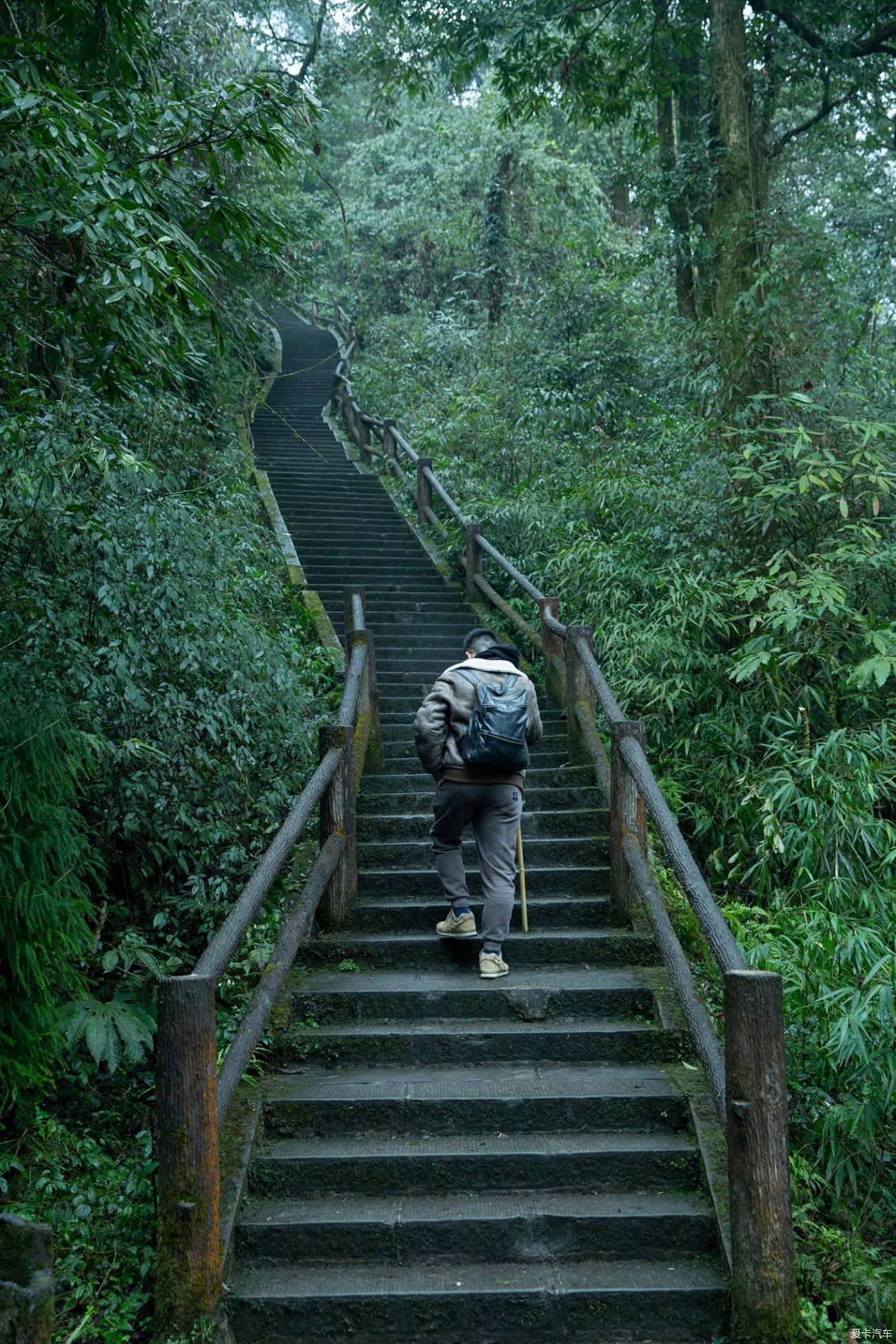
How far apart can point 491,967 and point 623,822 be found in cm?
102

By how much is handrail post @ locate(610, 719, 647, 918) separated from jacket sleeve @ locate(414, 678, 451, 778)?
0.86 meters

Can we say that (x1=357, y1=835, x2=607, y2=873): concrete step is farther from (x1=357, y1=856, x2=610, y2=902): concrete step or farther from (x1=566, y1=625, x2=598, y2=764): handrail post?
(x1=566, y1=625, x2=598, y2=764): handrail post

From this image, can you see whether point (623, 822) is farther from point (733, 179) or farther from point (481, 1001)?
point (733, 179)

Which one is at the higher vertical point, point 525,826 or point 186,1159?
point 525,826

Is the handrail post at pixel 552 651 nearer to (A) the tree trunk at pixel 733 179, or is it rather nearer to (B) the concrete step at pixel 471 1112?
(A) the tree trunk at pixel 733 179

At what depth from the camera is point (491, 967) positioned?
16.2 ft

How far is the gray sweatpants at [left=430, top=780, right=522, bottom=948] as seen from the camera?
4.97 metres

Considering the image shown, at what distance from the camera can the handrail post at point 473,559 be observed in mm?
10820

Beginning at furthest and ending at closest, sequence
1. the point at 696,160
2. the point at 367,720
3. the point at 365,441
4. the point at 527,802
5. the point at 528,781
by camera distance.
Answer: the point at 365,441 < the point at 696,160 < the point at 367,720 < the point at 528,781 < the point at 527,802

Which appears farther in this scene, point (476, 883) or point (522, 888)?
point (476, 883)

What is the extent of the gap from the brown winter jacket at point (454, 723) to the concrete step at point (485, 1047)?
44.3 inches

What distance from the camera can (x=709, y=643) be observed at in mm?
7875

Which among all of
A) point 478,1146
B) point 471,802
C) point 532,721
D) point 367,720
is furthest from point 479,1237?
point 367,720

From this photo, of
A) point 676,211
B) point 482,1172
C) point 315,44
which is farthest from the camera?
point 315,44
